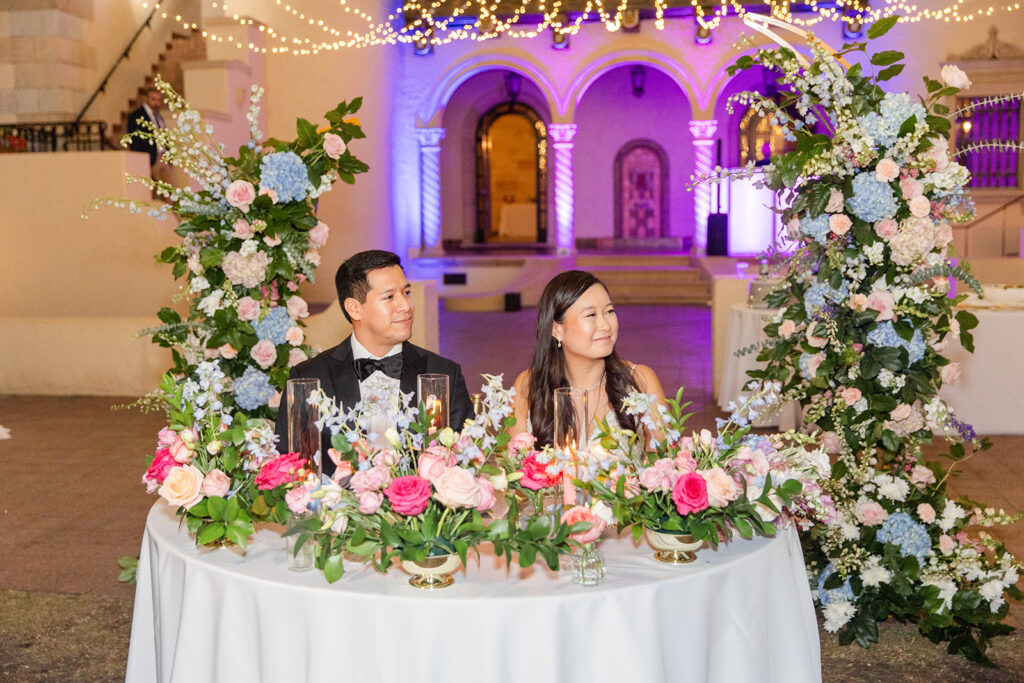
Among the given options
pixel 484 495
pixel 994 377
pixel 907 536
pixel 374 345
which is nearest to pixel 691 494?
pixel 484 495

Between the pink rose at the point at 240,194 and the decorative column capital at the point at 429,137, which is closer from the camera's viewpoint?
the pink rose at the point at 240,194

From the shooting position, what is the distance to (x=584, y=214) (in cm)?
2061

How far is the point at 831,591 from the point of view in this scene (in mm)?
3822

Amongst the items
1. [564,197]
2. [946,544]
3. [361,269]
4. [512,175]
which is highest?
[512,175]

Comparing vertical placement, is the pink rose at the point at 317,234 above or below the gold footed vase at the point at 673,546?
above

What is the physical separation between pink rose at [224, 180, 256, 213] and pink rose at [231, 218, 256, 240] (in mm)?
61

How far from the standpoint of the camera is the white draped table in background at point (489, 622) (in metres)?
2.08

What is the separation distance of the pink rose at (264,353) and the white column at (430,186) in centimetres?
1359

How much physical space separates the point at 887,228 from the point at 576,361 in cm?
114

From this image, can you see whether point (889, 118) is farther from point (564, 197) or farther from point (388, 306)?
point (564, 197)

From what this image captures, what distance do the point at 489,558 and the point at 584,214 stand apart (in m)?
18.6

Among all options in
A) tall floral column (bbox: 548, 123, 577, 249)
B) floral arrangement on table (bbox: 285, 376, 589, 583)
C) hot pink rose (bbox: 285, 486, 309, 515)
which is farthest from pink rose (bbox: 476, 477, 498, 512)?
tall floral column (bbox: 548, 123, 577, 249)

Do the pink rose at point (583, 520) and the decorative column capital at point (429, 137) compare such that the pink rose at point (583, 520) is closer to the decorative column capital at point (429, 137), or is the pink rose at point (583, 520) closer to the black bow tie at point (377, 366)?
the black bow tie at point (377, 366)

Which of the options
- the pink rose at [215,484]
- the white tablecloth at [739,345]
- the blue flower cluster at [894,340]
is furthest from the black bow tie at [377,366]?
the white tablecloth at [739,345]
